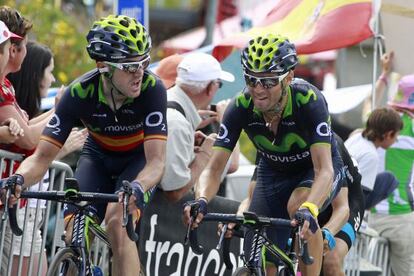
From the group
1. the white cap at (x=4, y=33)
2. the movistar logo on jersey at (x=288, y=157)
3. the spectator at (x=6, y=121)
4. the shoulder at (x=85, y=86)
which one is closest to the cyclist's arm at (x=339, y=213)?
the movistar logo on jersey at (x=288, y=157)

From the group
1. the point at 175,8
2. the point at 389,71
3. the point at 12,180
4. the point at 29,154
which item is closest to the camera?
the point at 12,180

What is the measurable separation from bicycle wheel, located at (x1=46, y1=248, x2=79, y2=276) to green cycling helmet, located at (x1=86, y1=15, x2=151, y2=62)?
1.28 metres

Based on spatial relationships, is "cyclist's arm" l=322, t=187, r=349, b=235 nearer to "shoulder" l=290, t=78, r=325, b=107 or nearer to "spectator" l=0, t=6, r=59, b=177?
"shoulder" l=290, t=78, r=325, b=107

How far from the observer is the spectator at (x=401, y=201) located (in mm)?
12172

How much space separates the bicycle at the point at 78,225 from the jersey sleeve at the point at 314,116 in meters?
1.55

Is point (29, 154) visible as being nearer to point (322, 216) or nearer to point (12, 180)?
point (12, 180)

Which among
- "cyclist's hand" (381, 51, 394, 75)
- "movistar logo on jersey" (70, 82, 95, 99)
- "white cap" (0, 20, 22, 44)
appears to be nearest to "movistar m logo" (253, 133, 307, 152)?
"movistar logo on jersey" (70, 82, 95, 99)

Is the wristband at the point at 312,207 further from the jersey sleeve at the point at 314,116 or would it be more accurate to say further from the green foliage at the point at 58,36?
the green foliage at the point at 58,36

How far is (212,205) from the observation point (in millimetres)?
10797

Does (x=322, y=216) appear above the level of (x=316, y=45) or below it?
below

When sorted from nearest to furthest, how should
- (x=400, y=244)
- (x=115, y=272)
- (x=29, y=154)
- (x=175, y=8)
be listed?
(x=115, y=272)
(x=29, y=154)
(x=400, y=244)
(x=175, y=8)

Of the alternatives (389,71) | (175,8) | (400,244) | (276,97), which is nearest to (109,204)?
(276,97)

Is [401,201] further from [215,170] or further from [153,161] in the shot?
[153,161]

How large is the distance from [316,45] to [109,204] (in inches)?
195
